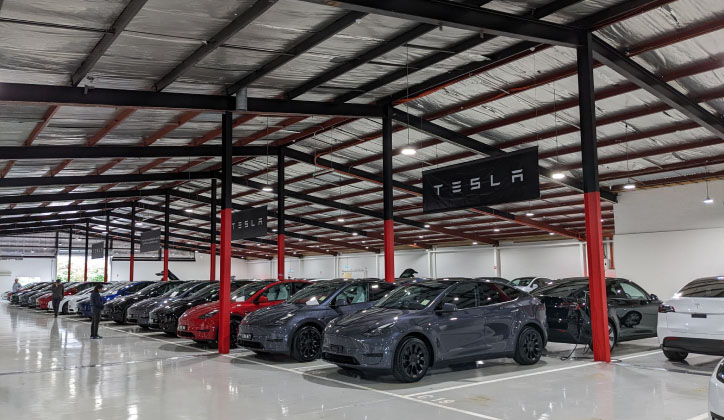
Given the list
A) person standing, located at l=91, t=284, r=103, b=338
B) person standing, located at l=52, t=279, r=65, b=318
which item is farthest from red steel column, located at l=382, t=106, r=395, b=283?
person standing, located at l=52, t=279, r=65, b=318

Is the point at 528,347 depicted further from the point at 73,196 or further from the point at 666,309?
the point at 73,196

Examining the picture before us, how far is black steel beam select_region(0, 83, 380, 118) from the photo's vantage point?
9430 millimetres

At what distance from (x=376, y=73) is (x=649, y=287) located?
13.0 metres

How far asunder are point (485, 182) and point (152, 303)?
32.2 ft

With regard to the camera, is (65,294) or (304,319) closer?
(304,319)

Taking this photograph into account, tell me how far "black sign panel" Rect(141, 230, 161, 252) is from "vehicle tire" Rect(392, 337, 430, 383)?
17913 millimetres

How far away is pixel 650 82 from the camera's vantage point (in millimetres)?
10352

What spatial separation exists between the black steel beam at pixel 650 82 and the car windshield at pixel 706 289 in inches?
153

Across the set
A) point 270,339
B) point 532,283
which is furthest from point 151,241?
point 270,339

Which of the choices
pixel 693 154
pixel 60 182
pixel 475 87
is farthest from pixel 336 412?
pixel 60 182

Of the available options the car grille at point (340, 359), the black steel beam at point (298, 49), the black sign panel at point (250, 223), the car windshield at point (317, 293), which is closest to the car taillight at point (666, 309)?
the car grille at point (340, 359)

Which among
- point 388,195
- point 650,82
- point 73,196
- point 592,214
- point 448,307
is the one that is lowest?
point 448,307

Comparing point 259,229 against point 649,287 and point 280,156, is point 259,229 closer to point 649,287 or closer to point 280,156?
point 280,156

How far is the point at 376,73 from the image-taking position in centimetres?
1138
